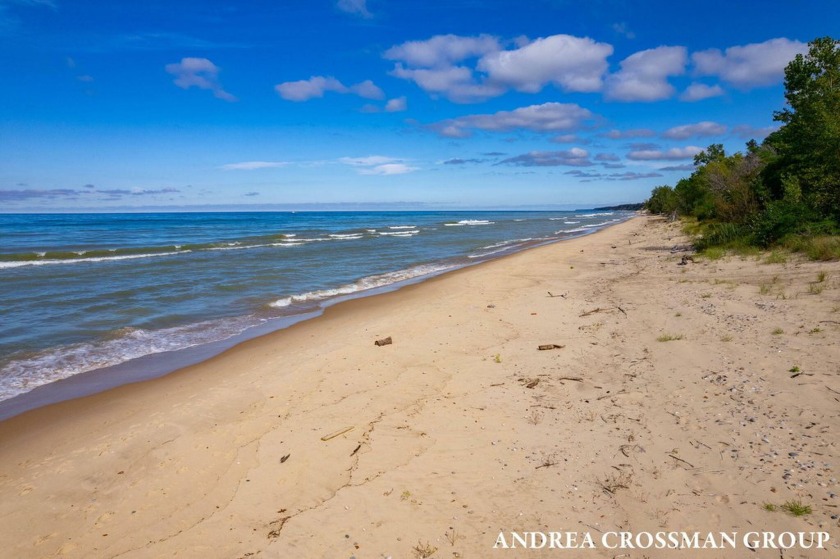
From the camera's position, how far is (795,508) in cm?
338

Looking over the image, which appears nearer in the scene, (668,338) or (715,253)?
(668,338)

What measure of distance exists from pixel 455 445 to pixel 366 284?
41.9ft

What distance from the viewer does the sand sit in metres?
3.66

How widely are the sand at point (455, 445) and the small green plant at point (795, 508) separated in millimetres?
41

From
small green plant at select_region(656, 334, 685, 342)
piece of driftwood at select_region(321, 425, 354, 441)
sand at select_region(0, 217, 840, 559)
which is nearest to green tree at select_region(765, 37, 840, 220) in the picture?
sand at select_region(0, 217, 840, 559)

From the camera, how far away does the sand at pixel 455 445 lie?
3.66 metres

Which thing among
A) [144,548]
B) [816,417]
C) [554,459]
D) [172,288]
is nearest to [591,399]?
[554,459]

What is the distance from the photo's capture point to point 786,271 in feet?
37.4

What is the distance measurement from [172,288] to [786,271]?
18297 mm

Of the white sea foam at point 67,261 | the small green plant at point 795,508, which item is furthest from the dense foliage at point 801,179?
the white sea foam at point 67,261

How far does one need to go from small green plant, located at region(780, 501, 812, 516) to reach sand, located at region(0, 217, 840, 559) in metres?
0.04

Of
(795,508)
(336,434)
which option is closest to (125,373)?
(336,434)

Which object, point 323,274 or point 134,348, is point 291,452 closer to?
point 134,348

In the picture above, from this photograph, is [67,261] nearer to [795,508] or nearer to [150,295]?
[150,295]
